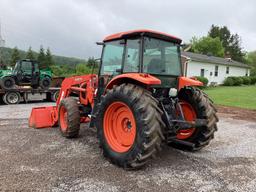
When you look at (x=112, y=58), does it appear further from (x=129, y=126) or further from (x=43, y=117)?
(x=43, y=117)

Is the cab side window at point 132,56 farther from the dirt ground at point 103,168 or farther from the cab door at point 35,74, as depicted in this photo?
the cab door at point 35,74

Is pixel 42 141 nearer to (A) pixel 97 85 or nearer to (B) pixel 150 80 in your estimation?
(A) pixel 97 85

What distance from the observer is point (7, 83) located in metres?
14.4

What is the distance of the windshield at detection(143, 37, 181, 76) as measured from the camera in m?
5.23

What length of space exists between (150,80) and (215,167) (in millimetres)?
1995

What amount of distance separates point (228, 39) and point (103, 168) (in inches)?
2879

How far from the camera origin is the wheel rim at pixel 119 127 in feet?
16.4

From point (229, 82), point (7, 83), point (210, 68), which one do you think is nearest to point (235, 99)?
point (7, 83)

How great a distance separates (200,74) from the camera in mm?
30828

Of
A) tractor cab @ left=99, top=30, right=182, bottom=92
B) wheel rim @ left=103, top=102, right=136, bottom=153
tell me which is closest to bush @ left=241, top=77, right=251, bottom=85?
tractor cab @ left=99, top=30, right=182, bottom=92

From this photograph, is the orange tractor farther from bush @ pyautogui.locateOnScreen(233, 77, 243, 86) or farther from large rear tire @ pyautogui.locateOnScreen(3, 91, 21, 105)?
bush @ pyautogui.locateOnScreen(233, 77, 243, 86)

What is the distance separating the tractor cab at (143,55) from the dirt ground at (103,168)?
1546 mm

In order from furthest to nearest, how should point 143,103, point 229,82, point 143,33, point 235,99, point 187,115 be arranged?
1. point 229,82
2. point 235,99
3. point 187,115
4. point 143,33
5. point 143,103

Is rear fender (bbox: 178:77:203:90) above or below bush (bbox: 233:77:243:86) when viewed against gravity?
below
